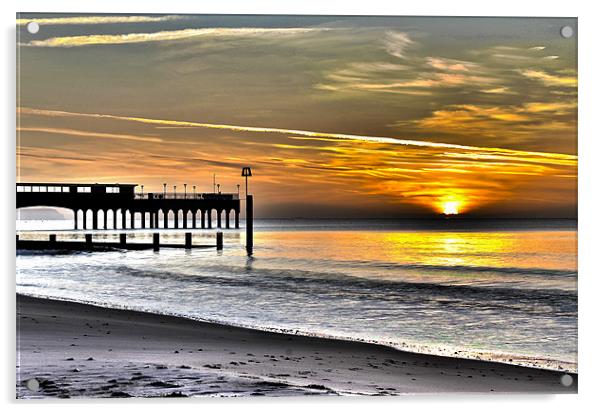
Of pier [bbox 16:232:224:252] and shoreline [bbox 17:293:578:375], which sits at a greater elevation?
pier [bbox 16:232:224:252]

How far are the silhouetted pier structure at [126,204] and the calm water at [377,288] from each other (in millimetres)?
229

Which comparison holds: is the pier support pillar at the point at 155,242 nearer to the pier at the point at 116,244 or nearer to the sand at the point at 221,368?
the pier at the point at 116,244

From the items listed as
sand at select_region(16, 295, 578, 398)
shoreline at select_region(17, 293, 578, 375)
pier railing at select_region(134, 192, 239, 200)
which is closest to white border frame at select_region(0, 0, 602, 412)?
sand at select_region(16, 295, 578, 398)

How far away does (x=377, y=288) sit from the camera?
870 cm

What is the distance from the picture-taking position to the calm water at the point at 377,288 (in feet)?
19.1

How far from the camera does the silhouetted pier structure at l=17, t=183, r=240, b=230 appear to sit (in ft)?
18.7

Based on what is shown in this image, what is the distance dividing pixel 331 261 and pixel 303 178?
212 inches

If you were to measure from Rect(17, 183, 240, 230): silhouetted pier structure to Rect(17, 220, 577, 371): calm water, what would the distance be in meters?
0.23

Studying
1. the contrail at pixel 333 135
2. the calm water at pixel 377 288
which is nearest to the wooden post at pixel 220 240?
the calm water at pixel 377 288

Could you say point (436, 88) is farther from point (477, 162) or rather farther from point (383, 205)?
point (383, 205)

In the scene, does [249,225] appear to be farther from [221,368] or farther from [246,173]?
[221,368]

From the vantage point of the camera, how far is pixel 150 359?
523 centimetres

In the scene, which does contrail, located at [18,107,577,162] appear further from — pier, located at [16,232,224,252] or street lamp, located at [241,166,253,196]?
pier, located at [16,232,224,252]
